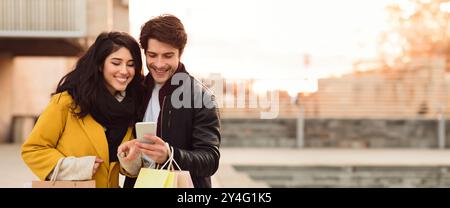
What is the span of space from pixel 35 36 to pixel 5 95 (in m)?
4.03

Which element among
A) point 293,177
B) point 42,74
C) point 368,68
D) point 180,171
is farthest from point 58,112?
point 42,74

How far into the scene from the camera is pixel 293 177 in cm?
1091

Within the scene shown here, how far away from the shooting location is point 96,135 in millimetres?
2660

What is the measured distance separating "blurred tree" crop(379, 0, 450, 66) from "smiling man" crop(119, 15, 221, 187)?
29.8 metres

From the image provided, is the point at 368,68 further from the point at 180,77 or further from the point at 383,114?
the point at 180,77

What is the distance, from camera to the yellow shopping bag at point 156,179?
238cm

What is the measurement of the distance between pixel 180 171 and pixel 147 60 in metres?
0.50

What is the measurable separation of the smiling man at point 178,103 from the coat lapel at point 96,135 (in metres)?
0.13

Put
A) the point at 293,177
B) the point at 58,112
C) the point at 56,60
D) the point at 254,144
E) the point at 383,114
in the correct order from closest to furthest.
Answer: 1. the point at 58,112
2. the point at 293,177
3. the point at 254,144
4. the point at 383,114
5. the point at 56,60

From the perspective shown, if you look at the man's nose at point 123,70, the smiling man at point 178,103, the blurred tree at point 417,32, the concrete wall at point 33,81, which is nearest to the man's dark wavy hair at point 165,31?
the smiling man at point 178,103

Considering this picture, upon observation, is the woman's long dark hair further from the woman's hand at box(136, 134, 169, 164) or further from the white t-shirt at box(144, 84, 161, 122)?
the woman's hand at box(136, 134, 169, 164)

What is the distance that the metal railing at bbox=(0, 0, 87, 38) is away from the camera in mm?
12805

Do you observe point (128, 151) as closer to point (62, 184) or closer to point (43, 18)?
point (62, 184)
